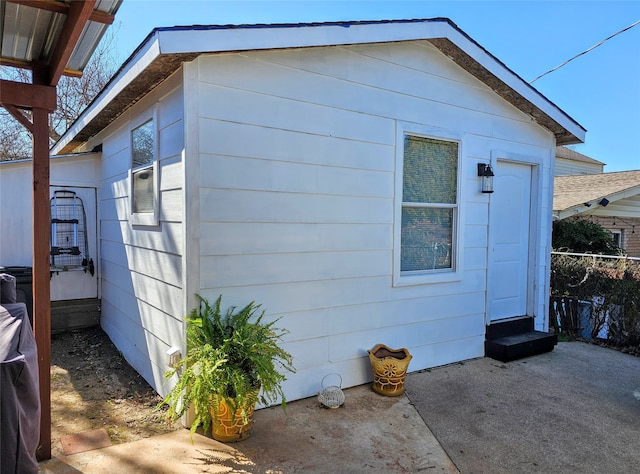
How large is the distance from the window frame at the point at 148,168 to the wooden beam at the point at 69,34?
2.97 feet

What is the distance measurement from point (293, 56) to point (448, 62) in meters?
1.84

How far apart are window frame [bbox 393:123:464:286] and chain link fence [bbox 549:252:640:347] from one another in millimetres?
2366

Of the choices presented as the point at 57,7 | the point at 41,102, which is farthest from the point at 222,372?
the point at 57,7

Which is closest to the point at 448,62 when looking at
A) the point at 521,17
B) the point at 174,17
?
the point at 174,17

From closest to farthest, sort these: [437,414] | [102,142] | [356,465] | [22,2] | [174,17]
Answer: [22,2] → [356,465] → [437,414] → [174,17] → [102,142]

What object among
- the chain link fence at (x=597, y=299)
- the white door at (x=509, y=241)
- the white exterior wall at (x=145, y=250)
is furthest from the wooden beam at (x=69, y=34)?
the chain link fence at (x=597, y=299)

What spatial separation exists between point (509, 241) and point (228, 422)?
3813mm

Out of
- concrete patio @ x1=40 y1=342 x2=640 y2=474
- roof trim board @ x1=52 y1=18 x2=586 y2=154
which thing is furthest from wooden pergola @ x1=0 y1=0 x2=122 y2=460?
concrete patio @ x1=40 y1=342 x2=640 y2=474

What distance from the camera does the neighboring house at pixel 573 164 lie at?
1670 centimetres

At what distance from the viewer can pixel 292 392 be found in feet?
11.0

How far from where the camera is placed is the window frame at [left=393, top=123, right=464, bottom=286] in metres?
3.90

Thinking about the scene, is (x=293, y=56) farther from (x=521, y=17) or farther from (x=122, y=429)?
(x=521, y=17)

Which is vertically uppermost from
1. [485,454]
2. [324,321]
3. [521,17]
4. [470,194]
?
[521,17]

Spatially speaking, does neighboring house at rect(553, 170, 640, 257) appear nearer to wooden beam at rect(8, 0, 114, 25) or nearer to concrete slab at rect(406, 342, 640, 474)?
concrete slab at rect(406, 342, 640, 474)
